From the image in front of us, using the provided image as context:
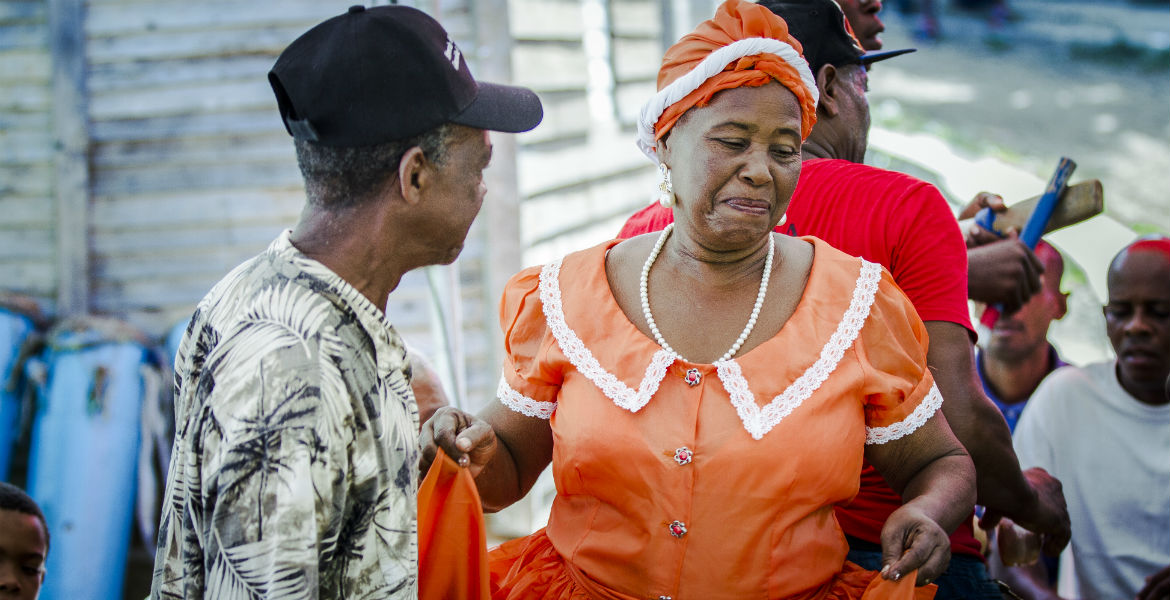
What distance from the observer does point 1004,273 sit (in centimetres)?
311

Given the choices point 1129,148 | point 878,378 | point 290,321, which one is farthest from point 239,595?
point 1129,148

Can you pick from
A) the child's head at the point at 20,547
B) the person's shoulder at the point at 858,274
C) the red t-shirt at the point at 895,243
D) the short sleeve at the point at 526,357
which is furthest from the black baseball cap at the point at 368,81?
the child's head at the point at 20,547

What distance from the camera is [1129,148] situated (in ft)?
48.6

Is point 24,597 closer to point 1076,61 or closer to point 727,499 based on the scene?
point 727,499

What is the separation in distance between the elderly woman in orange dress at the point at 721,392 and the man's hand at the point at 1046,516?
2.22 ft

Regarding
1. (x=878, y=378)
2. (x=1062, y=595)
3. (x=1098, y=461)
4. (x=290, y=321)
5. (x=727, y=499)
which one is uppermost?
(x=290, y=321)

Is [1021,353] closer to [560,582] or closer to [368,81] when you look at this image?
[560,582]

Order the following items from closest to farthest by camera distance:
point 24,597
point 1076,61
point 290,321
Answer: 1. point 290,321
2. point 24,597
3. point 1076,61

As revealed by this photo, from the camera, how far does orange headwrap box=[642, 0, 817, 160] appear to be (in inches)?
84.6

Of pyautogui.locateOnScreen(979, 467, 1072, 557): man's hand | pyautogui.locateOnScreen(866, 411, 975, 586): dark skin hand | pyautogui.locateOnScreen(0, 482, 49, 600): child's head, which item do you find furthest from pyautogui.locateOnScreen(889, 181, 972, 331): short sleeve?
pyautogui.locateOnScreen(0, 482, 49, 600): child's head

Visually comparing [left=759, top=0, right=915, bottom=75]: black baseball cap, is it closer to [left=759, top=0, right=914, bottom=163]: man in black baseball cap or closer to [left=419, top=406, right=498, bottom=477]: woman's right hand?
[left=759, top=0, right=914, bottom=163]: man in black baseball cap

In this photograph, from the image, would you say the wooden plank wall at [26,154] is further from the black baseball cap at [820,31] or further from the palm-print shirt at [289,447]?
the black baseball cap at [820,31]

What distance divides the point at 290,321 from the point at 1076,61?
68.5 feet

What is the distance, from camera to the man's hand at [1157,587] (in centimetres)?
319
